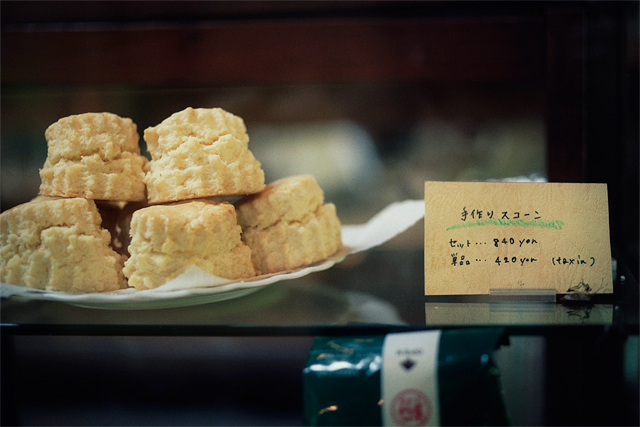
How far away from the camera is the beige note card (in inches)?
31.3

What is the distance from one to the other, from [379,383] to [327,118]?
876 mm

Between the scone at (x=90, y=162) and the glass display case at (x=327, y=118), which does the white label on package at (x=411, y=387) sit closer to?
the glass display case at (x=327, y=118)

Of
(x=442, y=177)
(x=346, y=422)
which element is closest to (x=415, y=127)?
(x=442, y=177)

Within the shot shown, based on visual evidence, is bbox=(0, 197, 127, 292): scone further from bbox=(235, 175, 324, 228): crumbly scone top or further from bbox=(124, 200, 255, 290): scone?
bbox=(235, 175, 324, 228): crumbly scone top

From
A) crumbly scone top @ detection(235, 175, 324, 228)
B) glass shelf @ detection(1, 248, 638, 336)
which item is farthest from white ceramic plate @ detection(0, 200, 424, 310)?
crumbly scone top @ detection(235, 175, 324, 228)

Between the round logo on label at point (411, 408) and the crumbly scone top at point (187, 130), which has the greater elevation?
the crumbly scone top at point (187, 130)

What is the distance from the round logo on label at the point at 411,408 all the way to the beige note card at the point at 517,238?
0.67ft

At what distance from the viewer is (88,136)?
87 cm

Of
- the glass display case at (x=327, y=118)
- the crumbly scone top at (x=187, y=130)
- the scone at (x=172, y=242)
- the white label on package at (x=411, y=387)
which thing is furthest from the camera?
the glass display case at (x=327, y=118)

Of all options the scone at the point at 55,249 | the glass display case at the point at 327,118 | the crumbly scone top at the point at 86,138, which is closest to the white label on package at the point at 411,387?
the glass display case at the point at 327,118

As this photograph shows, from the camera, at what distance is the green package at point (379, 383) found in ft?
2.19

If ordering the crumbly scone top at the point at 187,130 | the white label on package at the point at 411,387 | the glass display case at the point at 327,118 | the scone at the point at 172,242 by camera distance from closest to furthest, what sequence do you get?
the white label on package at the point at 411,387
the scone at the point at 172,242
the crumbly scone top at the point at 187,130
the glass display case at the point at 327,118

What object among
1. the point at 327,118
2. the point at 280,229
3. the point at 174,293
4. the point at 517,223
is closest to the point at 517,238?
the point at 517,223

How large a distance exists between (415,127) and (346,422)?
0.91m
